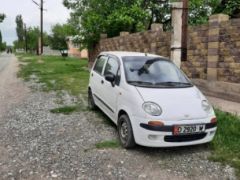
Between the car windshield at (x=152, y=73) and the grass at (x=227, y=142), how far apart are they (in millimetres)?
1182

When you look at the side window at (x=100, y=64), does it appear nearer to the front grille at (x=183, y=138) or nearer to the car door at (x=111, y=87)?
the car door at (x=111, y=87)

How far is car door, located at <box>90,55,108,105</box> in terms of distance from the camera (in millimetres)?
7395

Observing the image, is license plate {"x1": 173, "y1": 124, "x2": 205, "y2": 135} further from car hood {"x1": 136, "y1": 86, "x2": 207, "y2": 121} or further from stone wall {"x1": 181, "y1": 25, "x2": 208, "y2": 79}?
stone wall {"x1": 181, "y1": 25, "x2": 208, "y2": 79}

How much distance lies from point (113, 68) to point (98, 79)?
34.6 inches

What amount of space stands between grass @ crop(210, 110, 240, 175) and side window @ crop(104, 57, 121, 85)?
7.18 feet

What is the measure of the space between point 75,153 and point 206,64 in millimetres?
6809

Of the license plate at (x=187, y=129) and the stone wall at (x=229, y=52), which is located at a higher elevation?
the stone wall at (x=229, y=52)

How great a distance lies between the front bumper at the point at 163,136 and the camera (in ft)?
16.3

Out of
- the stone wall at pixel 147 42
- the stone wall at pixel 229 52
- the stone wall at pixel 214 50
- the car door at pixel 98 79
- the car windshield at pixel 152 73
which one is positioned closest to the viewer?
the car windshield at pixel 152 73

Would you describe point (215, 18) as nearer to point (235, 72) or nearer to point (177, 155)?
point (235, 72)

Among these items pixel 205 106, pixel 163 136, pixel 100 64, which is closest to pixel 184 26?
pixel 100 64

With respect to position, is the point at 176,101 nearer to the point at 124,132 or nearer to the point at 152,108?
the point at 152,108

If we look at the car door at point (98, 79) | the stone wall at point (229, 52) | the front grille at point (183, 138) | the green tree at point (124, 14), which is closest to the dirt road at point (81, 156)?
the front grille at point (183, 138)

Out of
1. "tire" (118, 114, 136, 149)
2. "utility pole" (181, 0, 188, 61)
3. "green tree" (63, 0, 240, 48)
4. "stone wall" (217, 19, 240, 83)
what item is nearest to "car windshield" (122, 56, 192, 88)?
"tire" (118, 114, 136, 149)
